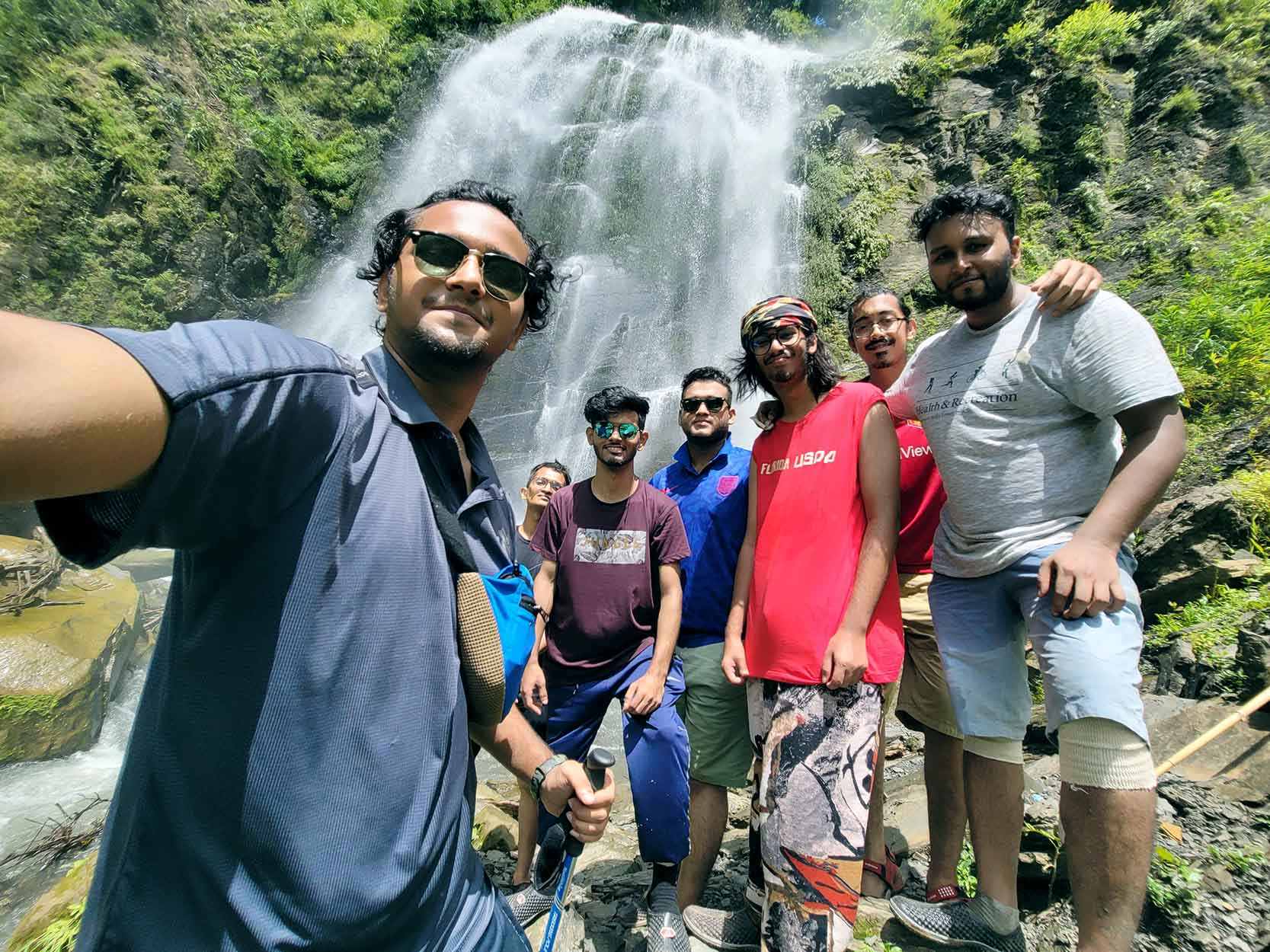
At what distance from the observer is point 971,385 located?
7.29ft

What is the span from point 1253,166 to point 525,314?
62.8 ft

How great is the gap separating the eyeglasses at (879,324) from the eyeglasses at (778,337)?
937 mm

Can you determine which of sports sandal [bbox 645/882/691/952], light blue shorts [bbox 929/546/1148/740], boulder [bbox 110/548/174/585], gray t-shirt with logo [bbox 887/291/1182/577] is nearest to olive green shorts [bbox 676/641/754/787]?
sports sandal [bbox 645/882/691/952]

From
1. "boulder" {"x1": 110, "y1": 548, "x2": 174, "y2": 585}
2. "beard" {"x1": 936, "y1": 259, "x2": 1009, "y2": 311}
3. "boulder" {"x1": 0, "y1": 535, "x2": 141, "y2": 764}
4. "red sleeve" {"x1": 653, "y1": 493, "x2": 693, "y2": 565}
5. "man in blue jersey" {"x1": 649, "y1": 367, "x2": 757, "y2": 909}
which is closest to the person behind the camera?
"beard" {"x1": 936, "y1": 259, "x2": 1009, "y2": 311}

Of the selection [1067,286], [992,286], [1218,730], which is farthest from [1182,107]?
[1067,286]

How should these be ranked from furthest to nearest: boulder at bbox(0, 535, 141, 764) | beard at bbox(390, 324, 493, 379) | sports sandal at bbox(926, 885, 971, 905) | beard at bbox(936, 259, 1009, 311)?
boulder at bbox(0, 535, 141, 764), sports sandal at bbox(926, 885, 971, 905), beard at bbox(936, 259, 1009, 311), beard at bbox(390, 324, 493, 379)

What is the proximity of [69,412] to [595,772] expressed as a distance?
117 cm

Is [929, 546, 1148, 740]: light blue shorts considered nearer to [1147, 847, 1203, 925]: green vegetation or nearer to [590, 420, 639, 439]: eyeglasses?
[1147, 847, 1203, 925]: green vegetation

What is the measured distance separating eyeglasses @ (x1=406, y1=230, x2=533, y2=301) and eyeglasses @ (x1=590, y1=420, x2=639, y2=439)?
168 centimetres

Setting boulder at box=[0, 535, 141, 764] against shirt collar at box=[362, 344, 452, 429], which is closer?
shirt collar at box=[362, 344, 452, 429]

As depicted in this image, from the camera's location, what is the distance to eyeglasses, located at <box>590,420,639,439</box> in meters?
3.08

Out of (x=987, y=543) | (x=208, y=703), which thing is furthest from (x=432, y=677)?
(x=987, y=543)

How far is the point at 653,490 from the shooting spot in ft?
10.1

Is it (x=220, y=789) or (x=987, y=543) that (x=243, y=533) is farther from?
(x=987, y=543)
